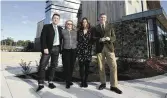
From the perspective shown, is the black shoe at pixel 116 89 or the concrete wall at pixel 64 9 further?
the concrete wall at pixel 64 9

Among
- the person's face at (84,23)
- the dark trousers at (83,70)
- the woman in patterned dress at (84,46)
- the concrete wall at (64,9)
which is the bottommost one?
the dark trousers at (83,70)

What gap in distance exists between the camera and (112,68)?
4.18m

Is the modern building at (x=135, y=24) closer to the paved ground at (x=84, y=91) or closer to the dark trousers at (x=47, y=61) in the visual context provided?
the paved ground at (x=84, y=91)

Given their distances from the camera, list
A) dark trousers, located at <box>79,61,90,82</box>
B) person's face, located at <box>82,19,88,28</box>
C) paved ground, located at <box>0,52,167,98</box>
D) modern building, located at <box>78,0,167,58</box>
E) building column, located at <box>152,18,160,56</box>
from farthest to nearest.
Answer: building column, located at <box>152,18,160,56</box>, modern building, located at <box>78,0,167,58</box>, dark trousers, located at <box>79,61,90,82</box>, person's face, located at <box>82,19,88,28</box>, paved ground, located at <box>0,52,167,98</box>

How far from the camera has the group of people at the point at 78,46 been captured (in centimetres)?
418

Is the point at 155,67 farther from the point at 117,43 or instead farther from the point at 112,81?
the point at 112,81

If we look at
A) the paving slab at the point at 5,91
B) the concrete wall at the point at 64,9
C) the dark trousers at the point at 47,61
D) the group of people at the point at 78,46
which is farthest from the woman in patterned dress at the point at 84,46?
the concrete wall at the point at 64,9

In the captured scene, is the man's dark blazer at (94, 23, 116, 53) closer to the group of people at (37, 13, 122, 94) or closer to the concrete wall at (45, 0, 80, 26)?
the group of people at (37, 13, 122, 94)

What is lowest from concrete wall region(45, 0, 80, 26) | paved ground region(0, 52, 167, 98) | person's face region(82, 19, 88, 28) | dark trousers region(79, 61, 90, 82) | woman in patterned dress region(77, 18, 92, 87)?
paved ground region(0, 52, 167, 98)

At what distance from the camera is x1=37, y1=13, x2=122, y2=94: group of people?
418cm

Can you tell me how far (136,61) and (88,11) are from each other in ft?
45.0

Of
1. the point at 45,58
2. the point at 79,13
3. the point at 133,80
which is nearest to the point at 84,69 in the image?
the point at 45,58

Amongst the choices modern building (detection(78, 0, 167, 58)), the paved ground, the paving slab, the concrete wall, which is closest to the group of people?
the paved ground

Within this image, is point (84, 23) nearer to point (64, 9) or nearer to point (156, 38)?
point (156, 38)
